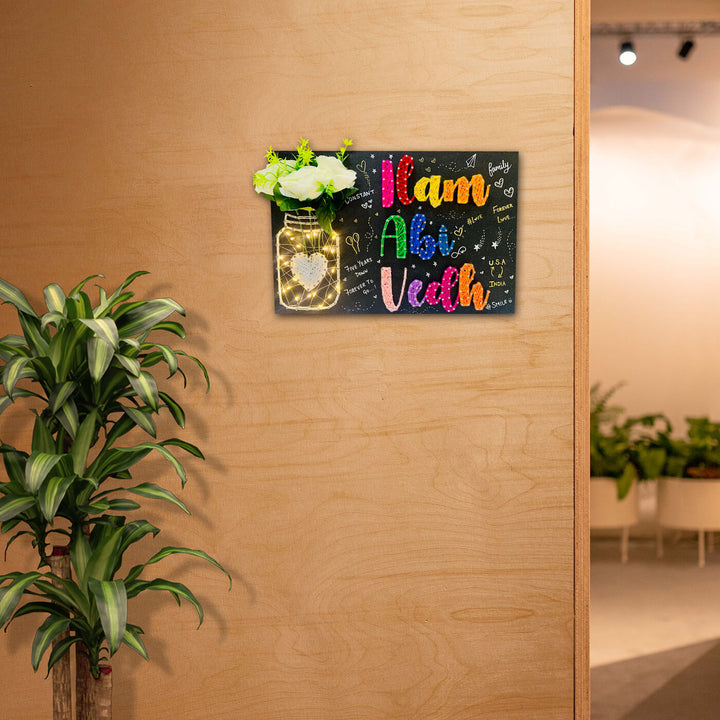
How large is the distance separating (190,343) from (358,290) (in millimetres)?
489

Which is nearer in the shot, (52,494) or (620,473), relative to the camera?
(52,494)

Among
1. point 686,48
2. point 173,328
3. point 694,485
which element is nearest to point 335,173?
point 173,328

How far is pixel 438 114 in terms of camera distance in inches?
80.9

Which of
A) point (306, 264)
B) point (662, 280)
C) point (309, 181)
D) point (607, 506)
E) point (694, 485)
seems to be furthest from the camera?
point (662, 280)

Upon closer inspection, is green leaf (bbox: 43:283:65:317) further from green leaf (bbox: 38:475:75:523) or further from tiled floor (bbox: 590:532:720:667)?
tiled floor (bbox: 590:532:720:667)

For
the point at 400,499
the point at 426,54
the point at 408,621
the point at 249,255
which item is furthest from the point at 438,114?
the point at 408,621

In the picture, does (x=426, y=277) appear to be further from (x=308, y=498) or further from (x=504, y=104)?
(x=308, y=498)

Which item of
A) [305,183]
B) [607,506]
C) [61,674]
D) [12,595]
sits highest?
[305,183]

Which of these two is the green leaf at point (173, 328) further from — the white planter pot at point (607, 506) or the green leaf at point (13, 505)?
the white planter pot at point (607, 506)

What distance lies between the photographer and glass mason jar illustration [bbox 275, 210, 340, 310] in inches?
81.4

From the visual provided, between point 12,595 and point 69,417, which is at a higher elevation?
point 69,417

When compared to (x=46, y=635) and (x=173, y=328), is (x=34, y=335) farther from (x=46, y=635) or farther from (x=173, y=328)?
(x=46, y=635)

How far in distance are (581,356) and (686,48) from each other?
166 inches

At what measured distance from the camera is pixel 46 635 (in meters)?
1.61
